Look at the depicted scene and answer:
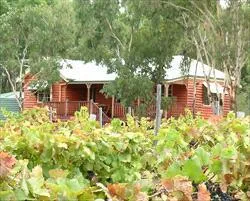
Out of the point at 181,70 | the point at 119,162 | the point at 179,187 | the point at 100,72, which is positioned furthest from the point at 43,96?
the point at 179,187

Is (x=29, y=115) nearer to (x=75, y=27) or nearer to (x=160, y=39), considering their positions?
(x=160, y=39)

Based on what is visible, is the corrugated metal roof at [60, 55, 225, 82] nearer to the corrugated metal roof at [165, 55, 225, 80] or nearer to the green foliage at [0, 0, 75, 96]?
the corrugated metal roof at [165, 55, 225, 80]

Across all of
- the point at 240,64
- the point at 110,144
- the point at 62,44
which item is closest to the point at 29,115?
the point at 110,144

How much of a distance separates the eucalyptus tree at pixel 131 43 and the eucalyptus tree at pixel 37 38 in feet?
6.10

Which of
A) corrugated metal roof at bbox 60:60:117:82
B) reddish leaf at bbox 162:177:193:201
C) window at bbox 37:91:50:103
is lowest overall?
reddish leaf at bbox 162:177:193:201

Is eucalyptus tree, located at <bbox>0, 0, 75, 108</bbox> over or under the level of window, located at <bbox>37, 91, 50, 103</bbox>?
over

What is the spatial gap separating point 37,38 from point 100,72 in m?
4.21

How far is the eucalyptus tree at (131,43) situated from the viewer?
106 feet

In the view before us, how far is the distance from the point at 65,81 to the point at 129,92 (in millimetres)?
5791

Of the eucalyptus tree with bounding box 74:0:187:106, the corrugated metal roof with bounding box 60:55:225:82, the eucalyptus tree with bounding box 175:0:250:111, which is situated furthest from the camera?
the corrugated metal roof with bounding box 60:55:225:82

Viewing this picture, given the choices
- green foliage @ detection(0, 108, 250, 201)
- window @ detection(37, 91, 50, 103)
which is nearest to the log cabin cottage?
window @ detection(37, 91, 50, 103)

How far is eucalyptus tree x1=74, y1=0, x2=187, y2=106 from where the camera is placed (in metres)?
32.3

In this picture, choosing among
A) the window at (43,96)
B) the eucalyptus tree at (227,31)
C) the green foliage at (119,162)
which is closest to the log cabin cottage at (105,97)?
the window at (43,96)

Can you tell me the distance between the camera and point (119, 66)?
1308 inches
